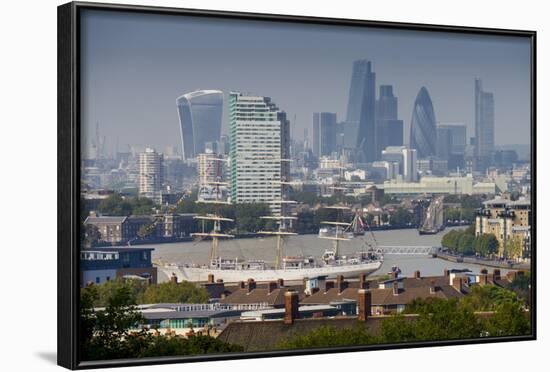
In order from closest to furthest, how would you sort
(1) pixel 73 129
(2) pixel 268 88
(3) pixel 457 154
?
1. (1) pixel 73 129
2. (2) pixel 268 88
3. (3) pixel 457 154

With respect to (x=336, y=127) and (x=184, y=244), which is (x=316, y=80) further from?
(x=184, y=244)

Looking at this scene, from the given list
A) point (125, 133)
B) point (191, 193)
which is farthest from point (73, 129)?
point (191, 193)

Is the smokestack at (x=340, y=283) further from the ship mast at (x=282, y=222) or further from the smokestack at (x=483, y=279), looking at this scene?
the smokestack at (x=483, y=279)

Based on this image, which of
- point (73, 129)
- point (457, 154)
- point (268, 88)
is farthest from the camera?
point (457, 154)

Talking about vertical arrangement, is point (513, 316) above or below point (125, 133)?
below

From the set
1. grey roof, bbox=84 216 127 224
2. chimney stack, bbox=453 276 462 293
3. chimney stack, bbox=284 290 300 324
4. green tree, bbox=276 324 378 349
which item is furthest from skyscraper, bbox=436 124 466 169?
grey roof, bbox=84 216 127 224

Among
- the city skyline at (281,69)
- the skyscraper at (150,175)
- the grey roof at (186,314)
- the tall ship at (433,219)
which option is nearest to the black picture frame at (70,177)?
the city skyline at (281,69)
